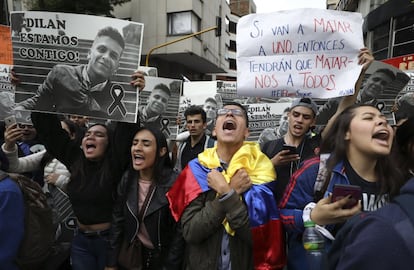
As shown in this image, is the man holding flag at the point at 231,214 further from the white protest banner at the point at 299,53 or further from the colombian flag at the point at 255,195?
the white protest banner at the point at 299,53

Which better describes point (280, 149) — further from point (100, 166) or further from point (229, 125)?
point (100, 166)

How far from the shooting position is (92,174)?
2.74 metres

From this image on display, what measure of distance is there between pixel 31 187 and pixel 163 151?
102cm

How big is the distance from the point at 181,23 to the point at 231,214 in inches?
848

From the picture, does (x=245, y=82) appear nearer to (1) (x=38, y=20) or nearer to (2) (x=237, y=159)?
(2) (x=237, y=159)

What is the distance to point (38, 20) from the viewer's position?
265cm

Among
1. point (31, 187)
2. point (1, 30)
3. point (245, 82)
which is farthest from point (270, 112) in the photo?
point (1, 30)

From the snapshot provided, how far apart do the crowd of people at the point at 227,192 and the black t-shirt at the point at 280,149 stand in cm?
1

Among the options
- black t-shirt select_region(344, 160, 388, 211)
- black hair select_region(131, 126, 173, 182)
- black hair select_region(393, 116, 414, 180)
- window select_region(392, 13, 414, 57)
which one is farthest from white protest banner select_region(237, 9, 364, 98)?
window select_region(392, 13, 414, 57)

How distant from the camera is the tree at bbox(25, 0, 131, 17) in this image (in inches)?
559

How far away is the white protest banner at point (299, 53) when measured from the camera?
2580 millimetres

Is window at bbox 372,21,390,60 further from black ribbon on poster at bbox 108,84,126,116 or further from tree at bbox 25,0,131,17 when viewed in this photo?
black ribbon on poster at bbox 108,84,126,116

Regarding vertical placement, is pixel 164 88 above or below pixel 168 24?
below

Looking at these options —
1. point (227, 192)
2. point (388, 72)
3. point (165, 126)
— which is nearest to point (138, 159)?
point (227, 192)
